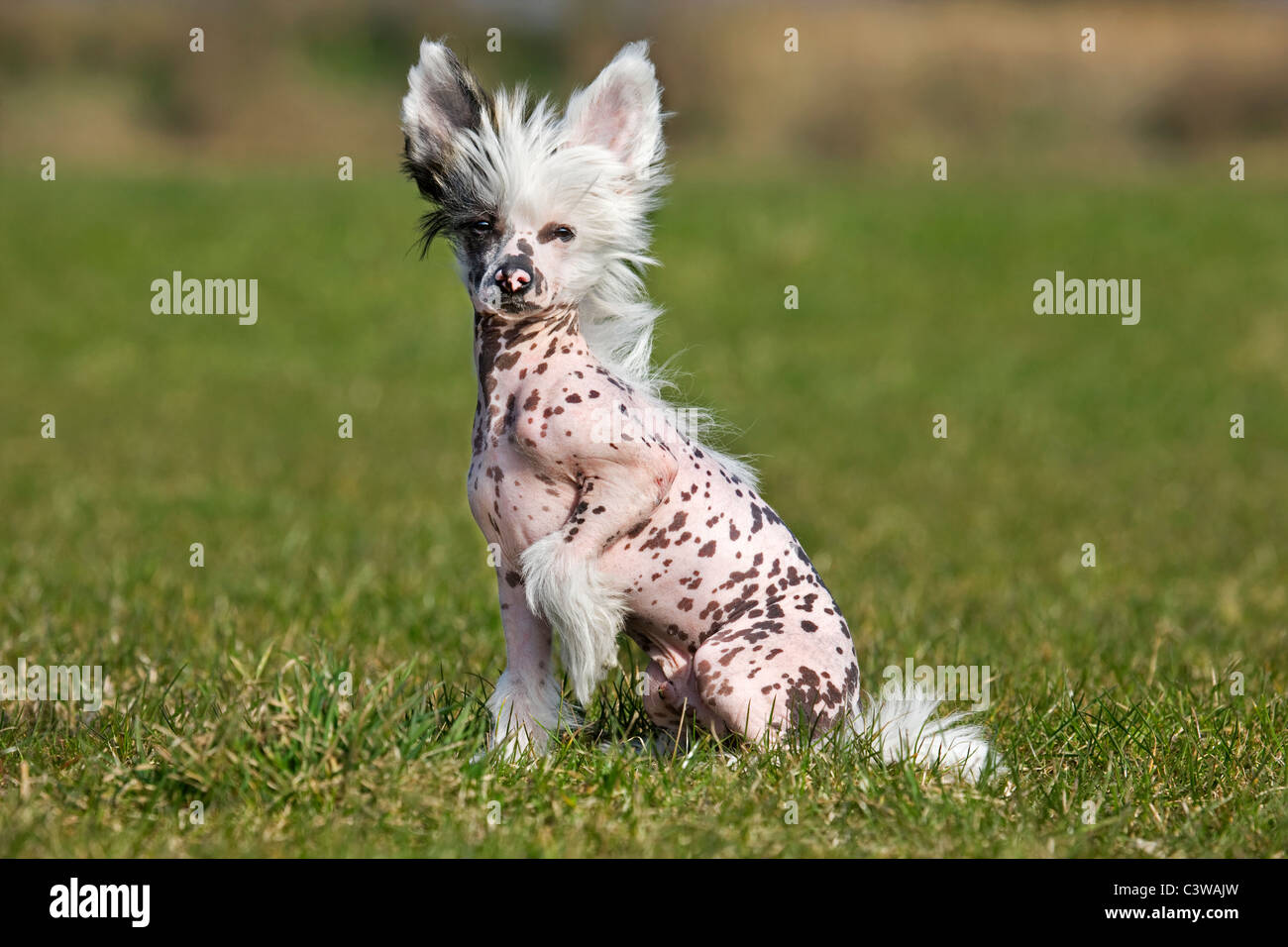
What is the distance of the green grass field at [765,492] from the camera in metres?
3.69

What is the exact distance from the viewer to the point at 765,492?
1066 centimetres

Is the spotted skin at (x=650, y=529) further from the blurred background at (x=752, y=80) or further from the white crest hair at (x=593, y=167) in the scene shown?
the blurred background at (x=752, y=80)

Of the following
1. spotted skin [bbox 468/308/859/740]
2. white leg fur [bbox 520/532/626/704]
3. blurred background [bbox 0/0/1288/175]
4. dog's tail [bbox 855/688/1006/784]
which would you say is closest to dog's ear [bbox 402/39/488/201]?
spotted skin [bbox 468/308/859/740]

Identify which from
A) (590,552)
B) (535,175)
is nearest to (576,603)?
(590,552)

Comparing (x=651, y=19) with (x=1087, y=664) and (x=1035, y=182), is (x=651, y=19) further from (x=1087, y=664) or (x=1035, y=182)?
(x=1087, y=664)

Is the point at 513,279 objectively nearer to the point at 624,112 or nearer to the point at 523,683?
the point at 624,112

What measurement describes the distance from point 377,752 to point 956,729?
1.71m

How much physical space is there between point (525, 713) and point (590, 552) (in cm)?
54

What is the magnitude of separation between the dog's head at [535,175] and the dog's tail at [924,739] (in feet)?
4.96

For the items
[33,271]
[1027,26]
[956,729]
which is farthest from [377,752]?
[1027,26]

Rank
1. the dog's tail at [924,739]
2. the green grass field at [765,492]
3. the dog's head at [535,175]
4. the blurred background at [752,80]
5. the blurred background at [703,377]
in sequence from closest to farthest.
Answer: the green grass field at [765,492]
the dog's head at [535,175]
the dog's tail at [924,739]
the blurred background at [703,377]
the blurred background at [752,80]

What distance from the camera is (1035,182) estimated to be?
24.4m

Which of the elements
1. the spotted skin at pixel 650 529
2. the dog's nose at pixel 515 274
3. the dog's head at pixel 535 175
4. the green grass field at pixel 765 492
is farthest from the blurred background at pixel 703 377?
the dog's nose at pixel 515 274

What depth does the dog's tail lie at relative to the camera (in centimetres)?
407
